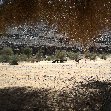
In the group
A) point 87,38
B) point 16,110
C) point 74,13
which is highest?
point 74,13

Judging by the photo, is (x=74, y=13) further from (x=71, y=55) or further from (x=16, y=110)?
(x=71, y=55)

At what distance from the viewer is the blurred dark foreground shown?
10836 mm

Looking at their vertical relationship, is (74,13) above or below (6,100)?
above

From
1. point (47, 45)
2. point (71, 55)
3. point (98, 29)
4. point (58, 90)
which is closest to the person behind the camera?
point (98, 29)

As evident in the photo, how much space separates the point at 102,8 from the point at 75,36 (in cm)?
144

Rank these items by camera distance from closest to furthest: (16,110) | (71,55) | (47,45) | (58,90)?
(16,110), (58,90), (71,55), (47,45)

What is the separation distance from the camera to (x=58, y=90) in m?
13.8

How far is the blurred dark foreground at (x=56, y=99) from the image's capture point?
35.6 ft

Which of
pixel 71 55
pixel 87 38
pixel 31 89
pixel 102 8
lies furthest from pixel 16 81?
pixel 71 55

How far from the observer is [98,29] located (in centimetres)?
1156

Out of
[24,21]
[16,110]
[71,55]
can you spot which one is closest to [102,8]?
[24,21]

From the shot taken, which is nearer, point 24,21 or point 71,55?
point 24,21

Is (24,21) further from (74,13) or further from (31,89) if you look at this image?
(31,89)

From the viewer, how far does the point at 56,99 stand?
11977 millimetres
